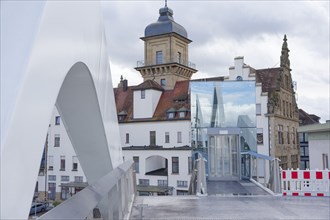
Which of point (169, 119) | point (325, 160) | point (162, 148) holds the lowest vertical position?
point (325, 160)

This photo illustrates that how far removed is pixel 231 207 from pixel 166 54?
30722mm

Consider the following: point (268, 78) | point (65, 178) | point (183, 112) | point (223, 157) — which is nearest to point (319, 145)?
point (223, 157)

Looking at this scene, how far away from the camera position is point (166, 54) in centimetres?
3625

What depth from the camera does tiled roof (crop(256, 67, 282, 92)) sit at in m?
31.4

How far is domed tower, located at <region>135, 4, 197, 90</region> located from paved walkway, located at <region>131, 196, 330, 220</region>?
28.5 m

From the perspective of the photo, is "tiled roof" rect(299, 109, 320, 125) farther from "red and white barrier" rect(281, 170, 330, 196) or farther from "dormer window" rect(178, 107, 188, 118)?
"red and white barrier" rect(281, 170, 330, 196)

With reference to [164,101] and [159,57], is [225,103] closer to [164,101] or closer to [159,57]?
[164,101]

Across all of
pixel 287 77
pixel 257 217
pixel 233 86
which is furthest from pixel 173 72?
pixel 257 217

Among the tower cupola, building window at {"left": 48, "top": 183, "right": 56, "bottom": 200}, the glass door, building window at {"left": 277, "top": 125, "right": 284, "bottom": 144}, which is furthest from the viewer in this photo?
the tower cupola

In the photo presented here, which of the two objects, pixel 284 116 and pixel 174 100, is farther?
pixel 174 100

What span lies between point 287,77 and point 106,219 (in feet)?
109

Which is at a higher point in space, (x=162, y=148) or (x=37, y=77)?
(x=37, y=77)

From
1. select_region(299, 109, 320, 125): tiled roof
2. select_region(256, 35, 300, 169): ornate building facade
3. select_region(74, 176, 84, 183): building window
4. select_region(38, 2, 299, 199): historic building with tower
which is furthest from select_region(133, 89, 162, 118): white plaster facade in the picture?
select_region(299, 109, 320, 125): tiled roof

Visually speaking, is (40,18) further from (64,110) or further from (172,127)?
(172,127)
